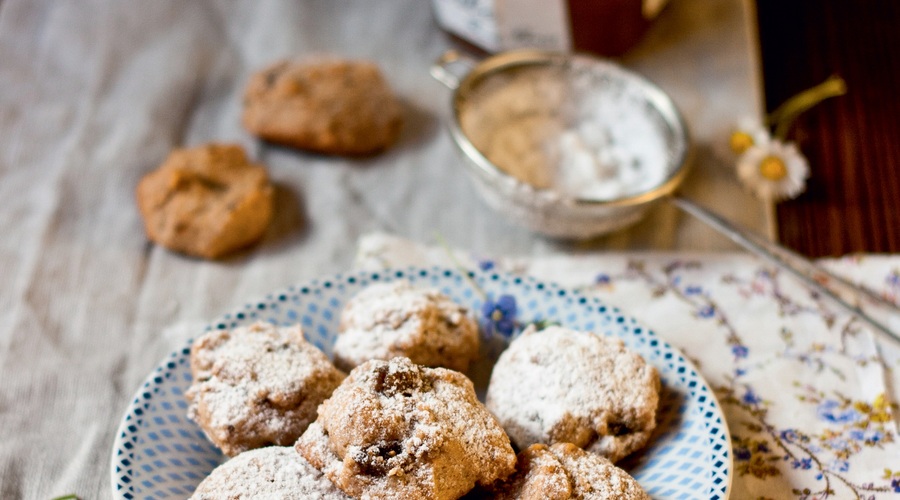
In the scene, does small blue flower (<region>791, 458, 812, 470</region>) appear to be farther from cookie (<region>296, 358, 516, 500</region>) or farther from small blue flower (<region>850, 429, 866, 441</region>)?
cookie (<region>296, 358, 516, 500</region>)

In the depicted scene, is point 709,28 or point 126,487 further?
point 709,28

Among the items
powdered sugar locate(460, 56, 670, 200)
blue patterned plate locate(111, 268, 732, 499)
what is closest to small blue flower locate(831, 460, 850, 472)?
blue patterned plate locate(111, 268, 732, 499)

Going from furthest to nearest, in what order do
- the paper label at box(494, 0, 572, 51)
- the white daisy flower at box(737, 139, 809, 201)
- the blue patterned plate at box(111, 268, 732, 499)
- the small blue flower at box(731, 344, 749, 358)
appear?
the paper label at box(494, 0, 572, 51), the white daisy flower at box(737, 139, 809, 201), the small blue flower at box(731, 344, 749, 358), the blue patterned plate at box(111, 268, 732, 499)

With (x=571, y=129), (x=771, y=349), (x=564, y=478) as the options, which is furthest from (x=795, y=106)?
(x=564, y=478)

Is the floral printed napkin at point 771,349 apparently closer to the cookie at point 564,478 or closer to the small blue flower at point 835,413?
the small blue flower at point 835,413

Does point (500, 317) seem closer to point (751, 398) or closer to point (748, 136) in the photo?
point (751, 398)

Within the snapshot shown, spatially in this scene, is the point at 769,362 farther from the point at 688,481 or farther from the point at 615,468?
the point at 615,468

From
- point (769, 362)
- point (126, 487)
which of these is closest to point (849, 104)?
point (769, 362)
